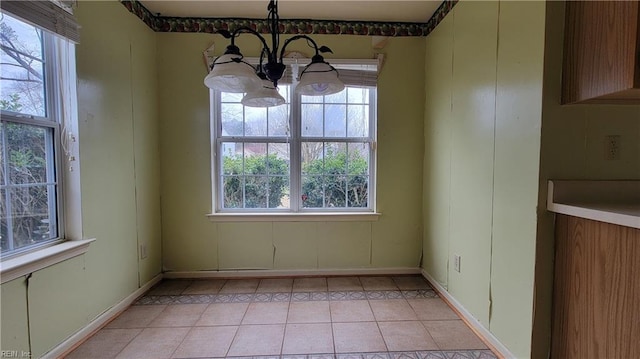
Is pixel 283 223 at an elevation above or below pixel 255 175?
below

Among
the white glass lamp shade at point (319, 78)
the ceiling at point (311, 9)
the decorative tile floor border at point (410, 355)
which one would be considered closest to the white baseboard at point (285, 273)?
the decorative tile floor border at point (410, 355)

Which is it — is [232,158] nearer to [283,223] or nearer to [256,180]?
[256,180]

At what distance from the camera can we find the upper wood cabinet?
106 cm

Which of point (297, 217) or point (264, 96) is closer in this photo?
point (264, 96)

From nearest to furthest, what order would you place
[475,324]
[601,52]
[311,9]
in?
[601,52], [475,324], [311,9]

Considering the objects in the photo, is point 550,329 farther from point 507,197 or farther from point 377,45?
point 377,45

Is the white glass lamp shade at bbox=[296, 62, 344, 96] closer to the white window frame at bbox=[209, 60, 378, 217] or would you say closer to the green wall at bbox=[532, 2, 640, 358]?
the green wall at bbox=[532, 2, 640, 358]

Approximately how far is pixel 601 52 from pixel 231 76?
157 centimetres

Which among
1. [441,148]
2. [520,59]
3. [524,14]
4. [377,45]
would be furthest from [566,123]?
[377,45]

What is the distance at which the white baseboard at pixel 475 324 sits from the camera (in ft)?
5.31

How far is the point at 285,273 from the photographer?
2740 mm

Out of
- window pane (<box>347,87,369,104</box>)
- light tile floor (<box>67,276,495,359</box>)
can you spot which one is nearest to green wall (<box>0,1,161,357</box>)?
light tile floor (<box>67,276,495,359</box>)

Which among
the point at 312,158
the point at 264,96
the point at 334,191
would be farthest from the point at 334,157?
the point at 264,96

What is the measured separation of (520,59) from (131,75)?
2701mm
